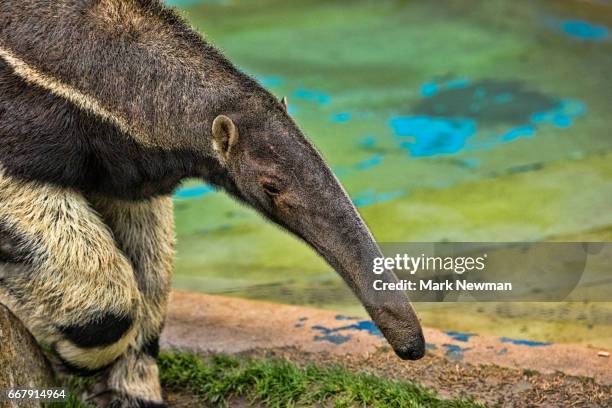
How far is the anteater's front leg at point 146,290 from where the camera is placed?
6.31 meters

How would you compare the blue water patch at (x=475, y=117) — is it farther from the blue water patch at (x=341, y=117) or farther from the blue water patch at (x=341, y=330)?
the blue water patch at (x=341, y=330)

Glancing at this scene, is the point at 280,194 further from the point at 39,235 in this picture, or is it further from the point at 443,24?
the point at 443,24

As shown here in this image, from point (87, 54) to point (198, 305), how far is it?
305 centimetres

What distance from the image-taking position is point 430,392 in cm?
637

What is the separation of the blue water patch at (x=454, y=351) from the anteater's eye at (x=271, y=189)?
7.22 feet

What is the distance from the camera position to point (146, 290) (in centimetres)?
639

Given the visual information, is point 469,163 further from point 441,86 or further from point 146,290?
point 146,290

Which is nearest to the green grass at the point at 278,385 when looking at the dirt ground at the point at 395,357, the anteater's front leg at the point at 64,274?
the dirt ground at the point at 395,357

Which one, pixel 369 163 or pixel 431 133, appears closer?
pixel 369 163

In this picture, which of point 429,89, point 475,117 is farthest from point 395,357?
point 429,89

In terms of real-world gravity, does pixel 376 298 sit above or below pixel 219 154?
below

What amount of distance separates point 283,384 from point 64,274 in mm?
1598

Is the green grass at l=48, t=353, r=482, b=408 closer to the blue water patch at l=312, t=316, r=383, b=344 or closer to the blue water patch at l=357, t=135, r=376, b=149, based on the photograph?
the blue water patch at l=312, t=316, r=383, b=344

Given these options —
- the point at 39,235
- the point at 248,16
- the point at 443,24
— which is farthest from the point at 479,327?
the point at 248,16
